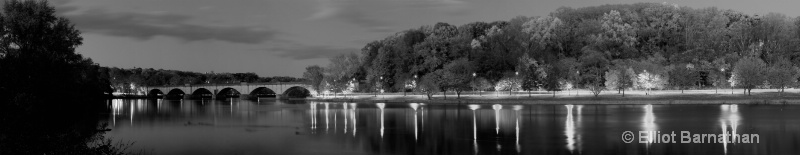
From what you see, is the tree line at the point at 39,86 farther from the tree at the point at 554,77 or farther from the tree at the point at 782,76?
the tree at the point at 782,76

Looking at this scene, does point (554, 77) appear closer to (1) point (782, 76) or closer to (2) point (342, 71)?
(1) point (782, 76)

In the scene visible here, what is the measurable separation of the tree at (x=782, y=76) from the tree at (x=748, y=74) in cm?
115

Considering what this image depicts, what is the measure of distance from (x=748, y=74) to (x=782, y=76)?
4.69 metres

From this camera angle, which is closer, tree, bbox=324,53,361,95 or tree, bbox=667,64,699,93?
tree, bbox=667,64,699,93

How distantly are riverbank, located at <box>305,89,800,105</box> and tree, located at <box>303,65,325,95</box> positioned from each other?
39.0m

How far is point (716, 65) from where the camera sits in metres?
94.2

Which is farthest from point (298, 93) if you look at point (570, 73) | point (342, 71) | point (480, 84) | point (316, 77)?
point (570, 73)

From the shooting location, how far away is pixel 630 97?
83.1m

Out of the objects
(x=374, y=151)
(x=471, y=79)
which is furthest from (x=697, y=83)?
(x=374, y=151)

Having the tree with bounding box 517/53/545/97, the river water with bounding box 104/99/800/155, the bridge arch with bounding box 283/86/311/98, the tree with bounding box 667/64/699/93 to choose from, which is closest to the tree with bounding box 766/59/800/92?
the tree with bounding box 667/64/699/93

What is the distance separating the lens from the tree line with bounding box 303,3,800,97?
91.2m

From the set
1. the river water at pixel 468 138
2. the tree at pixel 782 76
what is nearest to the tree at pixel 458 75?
the tree at pixel 782 76

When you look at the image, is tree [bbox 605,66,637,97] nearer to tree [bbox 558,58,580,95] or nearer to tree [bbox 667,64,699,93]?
tree [bbox 558,58,580,95]

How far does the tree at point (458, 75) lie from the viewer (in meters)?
99.1
